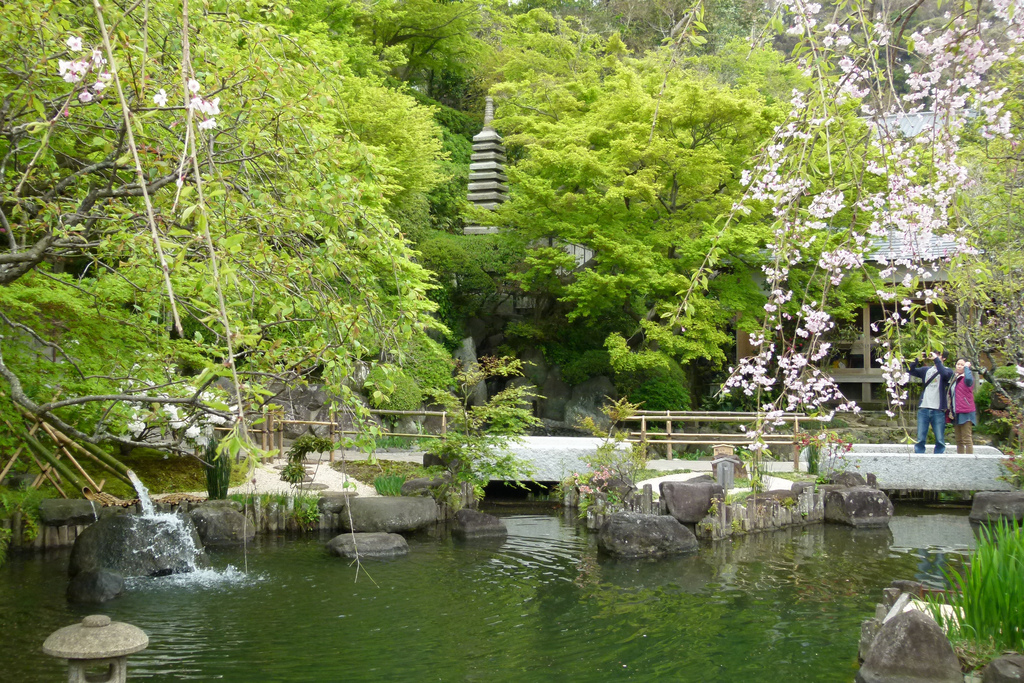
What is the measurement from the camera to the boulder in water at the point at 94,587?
23.1ft

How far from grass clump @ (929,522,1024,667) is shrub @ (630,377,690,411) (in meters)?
12.6

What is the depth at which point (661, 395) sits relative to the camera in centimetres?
1767

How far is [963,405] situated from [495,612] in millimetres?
8848

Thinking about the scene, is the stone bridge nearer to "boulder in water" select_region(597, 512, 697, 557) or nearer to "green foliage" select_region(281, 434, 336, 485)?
"boulder in water" select_region(597, 512, 697, 557)

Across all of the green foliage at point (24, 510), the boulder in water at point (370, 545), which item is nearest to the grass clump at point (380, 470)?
the boulder in water at point (370, 545)

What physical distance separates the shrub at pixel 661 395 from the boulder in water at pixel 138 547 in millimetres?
10959

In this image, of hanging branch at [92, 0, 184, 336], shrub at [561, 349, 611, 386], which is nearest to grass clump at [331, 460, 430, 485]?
shrub at [561, 349, 611, 386]

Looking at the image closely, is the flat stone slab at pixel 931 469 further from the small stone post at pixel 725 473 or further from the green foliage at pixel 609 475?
the green foliage at pixel 609 475

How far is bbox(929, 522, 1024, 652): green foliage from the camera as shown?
4570 mm

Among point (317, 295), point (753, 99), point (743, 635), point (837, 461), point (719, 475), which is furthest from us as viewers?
point (753, 99)

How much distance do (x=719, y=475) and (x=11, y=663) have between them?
26.6 feet

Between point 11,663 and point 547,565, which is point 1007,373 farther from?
point 11,663

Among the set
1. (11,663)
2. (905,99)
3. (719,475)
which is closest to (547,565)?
(719,475)

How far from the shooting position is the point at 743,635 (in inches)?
258
